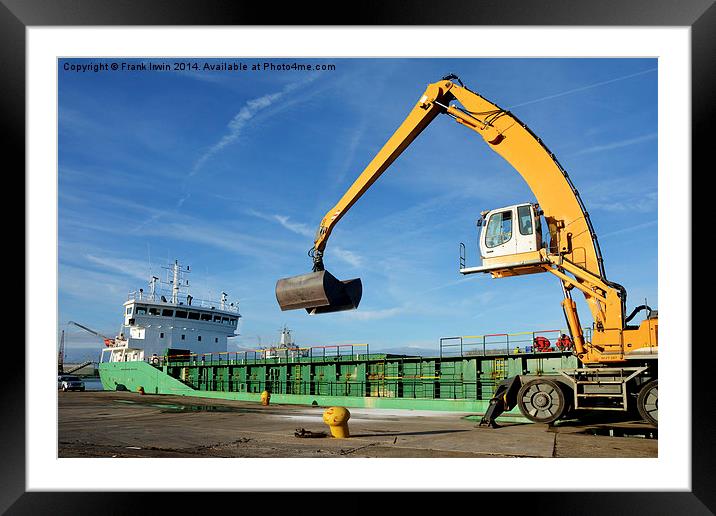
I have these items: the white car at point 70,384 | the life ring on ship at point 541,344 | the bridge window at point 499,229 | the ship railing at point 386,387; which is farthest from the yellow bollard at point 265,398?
the white car at point 70,384

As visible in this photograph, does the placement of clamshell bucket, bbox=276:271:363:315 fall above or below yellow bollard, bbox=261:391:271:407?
above

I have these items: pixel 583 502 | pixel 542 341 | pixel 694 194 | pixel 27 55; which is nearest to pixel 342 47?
pixel 27 55

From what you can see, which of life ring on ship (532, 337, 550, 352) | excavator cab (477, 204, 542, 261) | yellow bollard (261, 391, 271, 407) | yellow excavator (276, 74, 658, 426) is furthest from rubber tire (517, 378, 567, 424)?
yellow bollard (261, 391, 271, 407)

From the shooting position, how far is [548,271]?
1180 cm

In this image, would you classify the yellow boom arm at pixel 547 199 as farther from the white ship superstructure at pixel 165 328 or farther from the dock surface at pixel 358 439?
the white ship superstructure at pixel 165 328

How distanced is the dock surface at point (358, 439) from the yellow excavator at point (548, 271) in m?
0.73

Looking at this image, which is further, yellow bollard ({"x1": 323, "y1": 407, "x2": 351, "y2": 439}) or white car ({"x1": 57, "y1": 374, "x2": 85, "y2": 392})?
white car ({"x1": 57, "y1": 374, "x2": 85, "y2": 392})

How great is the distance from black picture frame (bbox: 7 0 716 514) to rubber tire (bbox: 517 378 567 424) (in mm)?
3417

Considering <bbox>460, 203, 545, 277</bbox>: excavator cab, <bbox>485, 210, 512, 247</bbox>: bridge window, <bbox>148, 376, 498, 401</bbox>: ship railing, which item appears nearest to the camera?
<bbox>460, 203, 545, 277</bbox>: excavator cab

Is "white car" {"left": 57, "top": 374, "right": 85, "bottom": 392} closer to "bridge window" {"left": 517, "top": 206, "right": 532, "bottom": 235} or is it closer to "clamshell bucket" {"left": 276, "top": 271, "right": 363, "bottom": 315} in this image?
"clamshell bucket" {"left": 276, "top": 271, "right": 363, "bottom": 315}

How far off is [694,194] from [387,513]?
20.2 feet

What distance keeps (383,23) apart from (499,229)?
230 inches

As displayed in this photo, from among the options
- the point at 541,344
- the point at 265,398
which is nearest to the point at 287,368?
the point at 265,398

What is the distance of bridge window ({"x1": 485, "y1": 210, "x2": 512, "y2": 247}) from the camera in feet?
38.9
